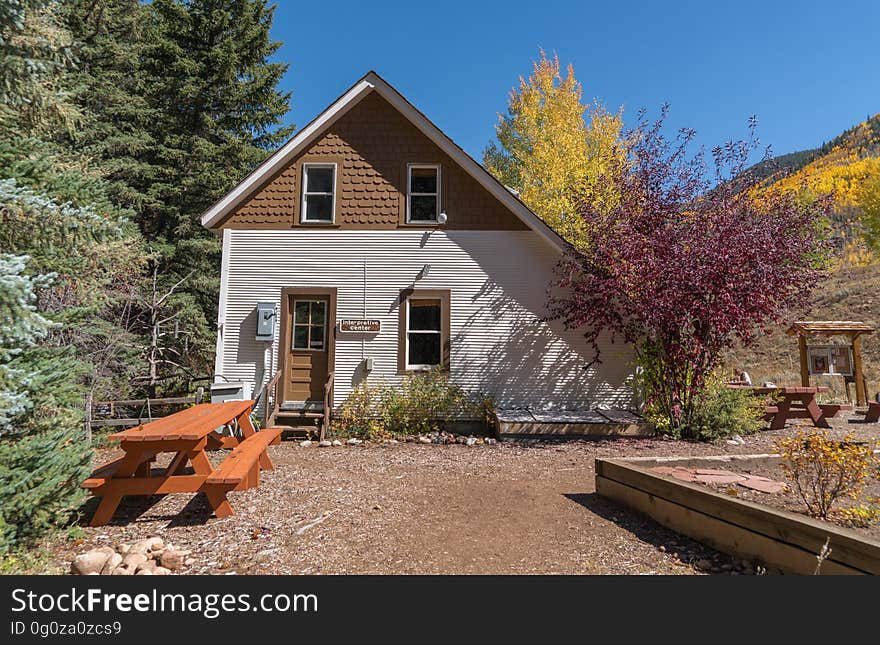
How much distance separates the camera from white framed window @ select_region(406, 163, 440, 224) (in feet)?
33.2

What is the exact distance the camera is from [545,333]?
9.77 meters

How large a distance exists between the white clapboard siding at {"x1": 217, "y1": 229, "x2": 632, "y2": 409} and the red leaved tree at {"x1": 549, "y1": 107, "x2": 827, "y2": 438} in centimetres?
90

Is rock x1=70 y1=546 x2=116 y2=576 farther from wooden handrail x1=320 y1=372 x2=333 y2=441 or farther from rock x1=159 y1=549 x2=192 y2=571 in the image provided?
wooden handrail x1=320 y1=372 x2=333 y2=441

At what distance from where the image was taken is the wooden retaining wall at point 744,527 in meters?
2.53

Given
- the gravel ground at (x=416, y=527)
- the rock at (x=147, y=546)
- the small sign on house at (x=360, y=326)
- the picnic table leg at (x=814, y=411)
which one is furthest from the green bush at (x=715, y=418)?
the rock at (x=147, y=546)

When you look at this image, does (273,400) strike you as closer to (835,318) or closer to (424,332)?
(424,332)

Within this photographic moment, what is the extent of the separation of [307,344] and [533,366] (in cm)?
518

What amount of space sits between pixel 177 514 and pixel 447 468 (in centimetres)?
354

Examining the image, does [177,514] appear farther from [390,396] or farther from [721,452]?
[721,452]

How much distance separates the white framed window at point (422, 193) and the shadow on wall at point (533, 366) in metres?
2.69

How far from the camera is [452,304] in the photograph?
988 centimetres

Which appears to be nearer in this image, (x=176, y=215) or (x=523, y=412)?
(x=523, y=412)
